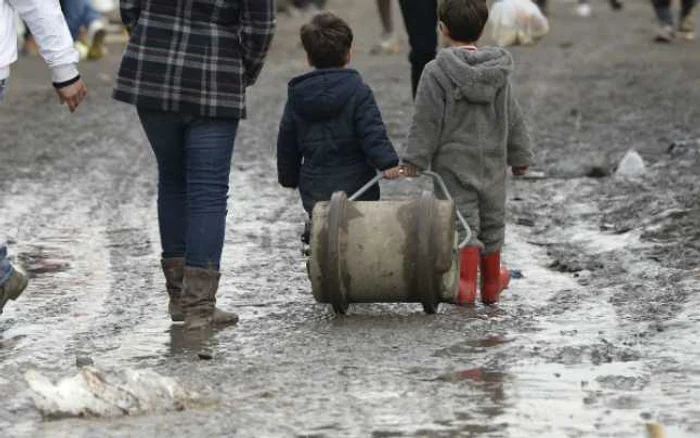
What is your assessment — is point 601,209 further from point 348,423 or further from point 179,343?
point 348,423

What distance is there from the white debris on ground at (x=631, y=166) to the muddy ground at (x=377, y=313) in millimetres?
86

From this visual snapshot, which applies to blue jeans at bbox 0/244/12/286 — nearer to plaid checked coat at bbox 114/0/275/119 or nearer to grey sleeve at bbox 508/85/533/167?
plaid checked coat at bbox 114/0/275/119

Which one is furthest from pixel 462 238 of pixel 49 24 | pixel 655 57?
pixel 655 57

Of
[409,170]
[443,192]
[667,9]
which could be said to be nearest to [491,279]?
[443,192]

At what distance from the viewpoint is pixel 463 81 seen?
7891mm

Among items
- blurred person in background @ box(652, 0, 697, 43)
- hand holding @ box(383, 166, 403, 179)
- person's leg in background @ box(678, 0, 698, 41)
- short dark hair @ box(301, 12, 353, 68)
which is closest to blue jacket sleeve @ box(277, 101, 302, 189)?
short dark hair @ box(301, 12, 353, 68)

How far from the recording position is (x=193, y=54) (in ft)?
24.2

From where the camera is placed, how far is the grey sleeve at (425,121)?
7.91 m

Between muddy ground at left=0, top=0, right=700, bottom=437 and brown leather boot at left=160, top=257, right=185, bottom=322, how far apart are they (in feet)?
0.27

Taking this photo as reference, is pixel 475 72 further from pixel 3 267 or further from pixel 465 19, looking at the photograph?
pixel 3 267

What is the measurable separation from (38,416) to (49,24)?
1.89 meters

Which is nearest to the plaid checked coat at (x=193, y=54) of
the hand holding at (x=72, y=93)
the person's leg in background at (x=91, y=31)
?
the hand holding at (x=72, y=93)

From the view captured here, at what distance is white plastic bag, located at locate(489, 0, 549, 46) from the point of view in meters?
13.3

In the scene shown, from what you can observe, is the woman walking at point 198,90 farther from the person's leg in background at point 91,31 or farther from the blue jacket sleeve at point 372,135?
the person's leg in background at point 91,31
